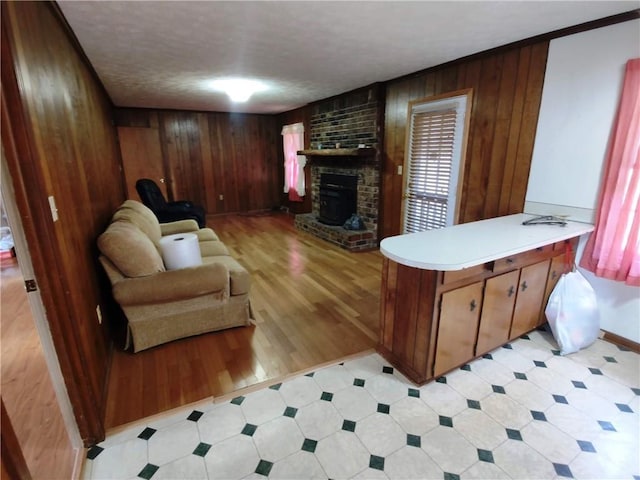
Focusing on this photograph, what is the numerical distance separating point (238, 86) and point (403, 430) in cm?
411

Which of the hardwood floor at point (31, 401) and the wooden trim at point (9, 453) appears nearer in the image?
the wooden trim at point (9, 453)

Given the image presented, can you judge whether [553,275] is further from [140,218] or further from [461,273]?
[140,218]

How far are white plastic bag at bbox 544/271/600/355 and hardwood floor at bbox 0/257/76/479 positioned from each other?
3.06m

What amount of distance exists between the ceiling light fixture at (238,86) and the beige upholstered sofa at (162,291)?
2143 mm

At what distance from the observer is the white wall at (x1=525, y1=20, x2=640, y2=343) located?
2250 millimetres

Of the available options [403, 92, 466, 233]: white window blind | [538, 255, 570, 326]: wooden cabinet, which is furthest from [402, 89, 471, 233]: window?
[538, 255, 570, 326]: wooden cabinet

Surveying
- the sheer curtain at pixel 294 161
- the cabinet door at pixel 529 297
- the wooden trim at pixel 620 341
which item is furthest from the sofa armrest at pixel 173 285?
the sheer curtain at pixel 294 161

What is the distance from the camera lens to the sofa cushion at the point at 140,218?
9.30 ft

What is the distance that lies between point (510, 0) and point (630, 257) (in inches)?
73.0

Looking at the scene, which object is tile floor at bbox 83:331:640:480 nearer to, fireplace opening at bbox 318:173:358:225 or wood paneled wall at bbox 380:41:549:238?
wood paneled wall at bbox 380:41:549:238

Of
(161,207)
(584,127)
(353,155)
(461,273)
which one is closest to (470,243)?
(461,273)

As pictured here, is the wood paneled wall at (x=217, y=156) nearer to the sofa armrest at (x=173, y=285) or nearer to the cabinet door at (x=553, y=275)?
the sofa armrest at (x=173, y=285)

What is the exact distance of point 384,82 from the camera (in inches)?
167

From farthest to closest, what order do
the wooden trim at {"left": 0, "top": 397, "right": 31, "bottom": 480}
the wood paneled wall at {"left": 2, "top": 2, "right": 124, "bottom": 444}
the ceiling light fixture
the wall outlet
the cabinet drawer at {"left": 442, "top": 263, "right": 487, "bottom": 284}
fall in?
the ceiling light fixture → the cabinet drawer at {"left": 442, "top": 263, "right": 487, "bottom": 284} → the wall outlet → the wood paneled wall at {"left": 2, "top": 2, "right": 124, "bottom": 444} → the wooden trim at {"left": 0, "top": 397, "right": 31, "bottom": 480}
